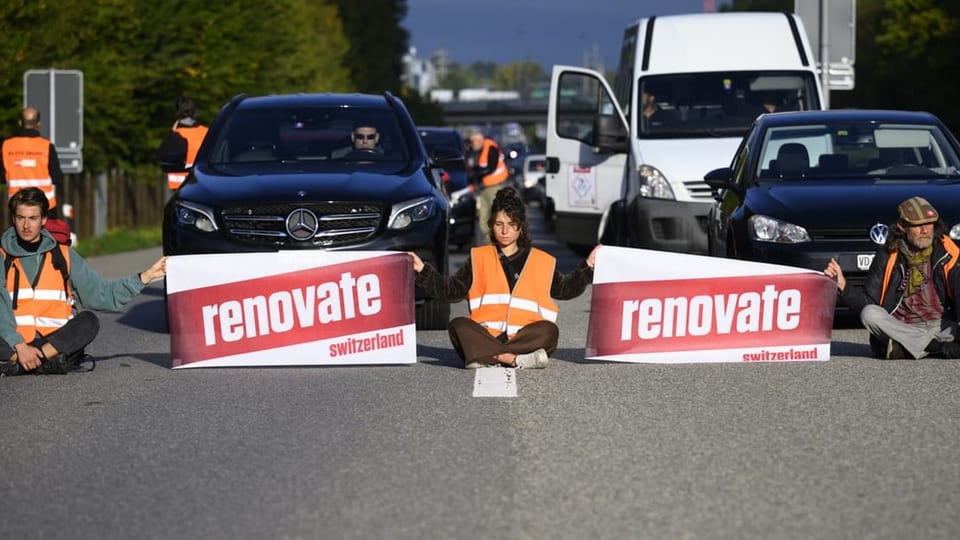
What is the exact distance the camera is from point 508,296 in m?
11.4

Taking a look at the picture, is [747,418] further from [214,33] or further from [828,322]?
[214,33]

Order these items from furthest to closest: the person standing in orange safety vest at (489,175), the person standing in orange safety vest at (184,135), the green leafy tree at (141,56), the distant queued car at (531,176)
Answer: the distant queued car at (531,176) < the green leafy tree at (141,56) < the person standing in orange safety vest at (489,175) < the person standing in orange safety vest at (184,135)

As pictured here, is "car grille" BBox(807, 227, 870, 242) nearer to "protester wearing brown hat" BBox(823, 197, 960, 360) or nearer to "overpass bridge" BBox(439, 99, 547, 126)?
"protester wearing brown hat" BBox(823, 197, 960, 360)

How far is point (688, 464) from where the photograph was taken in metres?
7.78

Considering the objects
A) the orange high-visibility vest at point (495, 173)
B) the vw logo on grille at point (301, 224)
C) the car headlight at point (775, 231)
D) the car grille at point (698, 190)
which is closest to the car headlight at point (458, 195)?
the orange high-visibility vest at point (495, 173)

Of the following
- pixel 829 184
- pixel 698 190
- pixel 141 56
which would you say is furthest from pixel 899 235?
pixel 141 56

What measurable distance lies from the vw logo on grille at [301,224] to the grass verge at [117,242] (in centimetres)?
1560

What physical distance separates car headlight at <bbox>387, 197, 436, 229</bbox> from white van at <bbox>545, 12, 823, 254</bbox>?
6.36 m

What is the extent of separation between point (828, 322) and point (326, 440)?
4287mm

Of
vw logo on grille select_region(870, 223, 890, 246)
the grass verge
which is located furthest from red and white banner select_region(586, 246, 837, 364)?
the grass verge

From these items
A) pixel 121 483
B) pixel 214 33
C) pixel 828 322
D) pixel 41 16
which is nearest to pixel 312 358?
pixel 828 322

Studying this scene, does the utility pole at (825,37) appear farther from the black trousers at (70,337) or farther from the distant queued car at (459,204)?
the black trousers at (70,337)

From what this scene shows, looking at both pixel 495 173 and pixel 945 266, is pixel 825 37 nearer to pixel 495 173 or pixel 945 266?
pixel 495 173

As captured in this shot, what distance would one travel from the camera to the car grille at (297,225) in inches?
520
